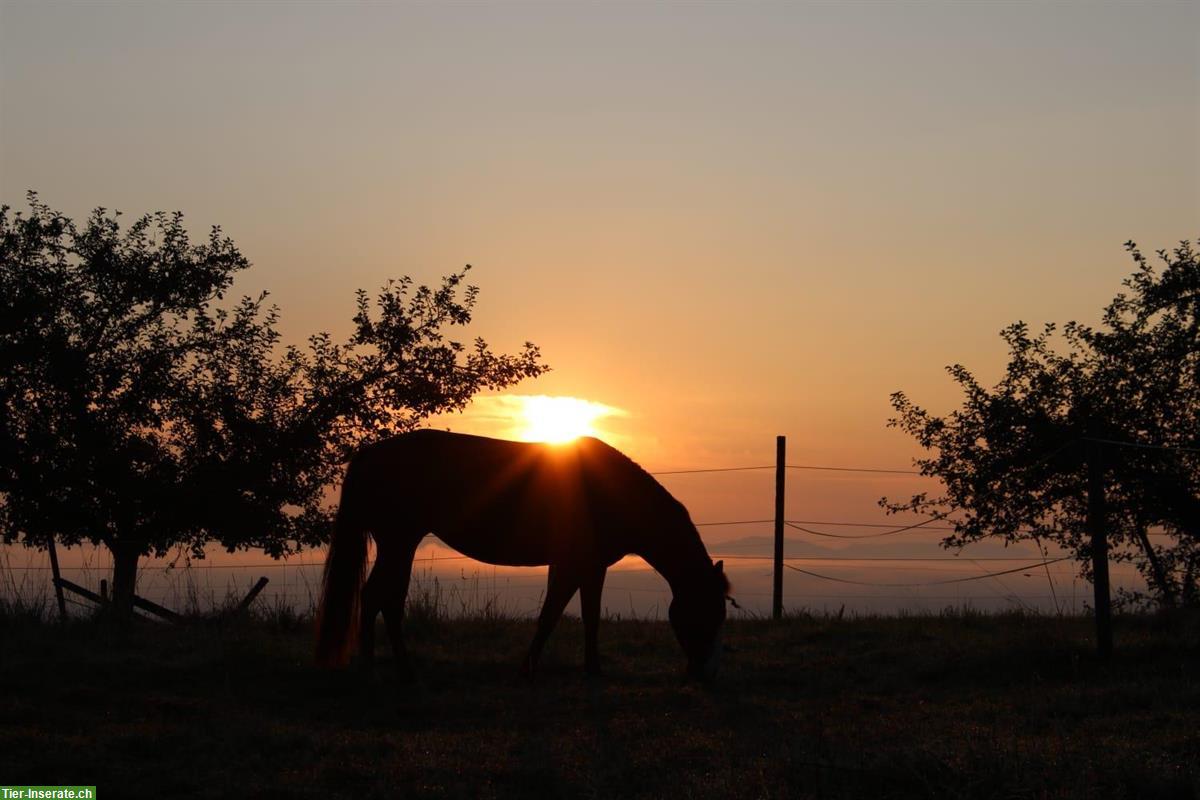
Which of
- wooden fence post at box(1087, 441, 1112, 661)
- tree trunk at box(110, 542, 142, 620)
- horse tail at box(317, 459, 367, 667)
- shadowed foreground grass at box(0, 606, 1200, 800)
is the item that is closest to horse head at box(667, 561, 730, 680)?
shadowed foreground grass at box(0, 606, 1200, 800)

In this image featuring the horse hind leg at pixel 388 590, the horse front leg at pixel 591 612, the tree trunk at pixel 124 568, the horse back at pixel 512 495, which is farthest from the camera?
the tree trunk at pixel 124 568

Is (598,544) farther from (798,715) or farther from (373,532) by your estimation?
(798,715)

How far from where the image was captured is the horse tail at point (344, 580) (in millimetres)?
10195

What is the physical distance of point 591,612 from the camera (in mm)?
10680

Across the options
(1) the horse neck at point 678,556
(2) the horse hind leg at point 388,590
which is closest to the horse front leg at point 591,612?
(1) the horse neck at point 678,556

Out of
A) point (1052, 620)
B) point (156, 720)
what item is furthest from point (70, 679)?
point (1052, 620)

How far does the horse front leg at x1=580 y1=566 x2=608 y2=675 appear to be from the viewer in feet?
34.2

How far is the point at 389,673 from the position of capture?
10141 mm

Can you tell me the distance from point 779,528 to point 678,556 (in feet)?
17.7

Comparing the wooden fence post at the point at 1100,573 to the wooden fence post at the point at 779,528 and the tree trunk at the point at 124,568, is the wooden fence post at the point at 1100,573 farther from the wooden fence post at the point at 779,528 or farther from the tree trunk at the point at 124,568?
the tree trunk at the point at 124,568

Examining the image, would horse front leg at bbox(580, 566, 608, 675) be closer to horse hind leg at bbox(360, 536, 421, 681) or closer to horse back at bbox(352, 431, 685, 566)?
horse back at bbox(352, 431, 685, 566)

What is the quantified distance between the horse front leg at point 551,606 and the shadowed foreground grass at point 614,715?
296mm

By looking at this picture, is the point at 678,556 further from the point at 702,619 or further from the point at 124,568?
the point at 124,568

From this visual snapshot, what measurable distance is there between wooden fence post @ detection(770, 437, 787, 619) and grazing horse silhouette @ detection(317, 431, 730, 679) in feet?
15.3
